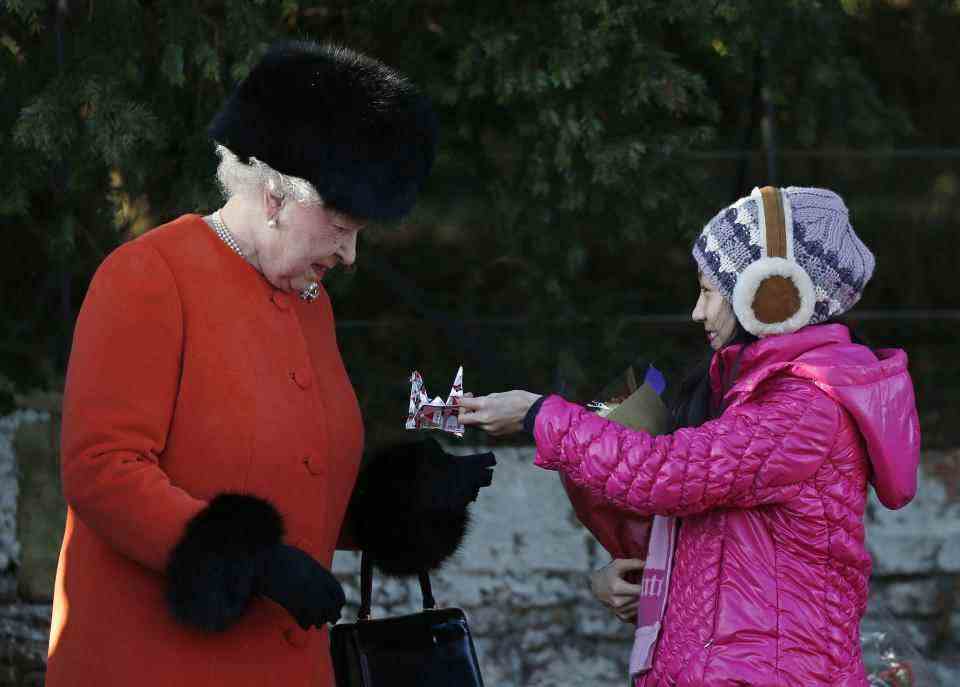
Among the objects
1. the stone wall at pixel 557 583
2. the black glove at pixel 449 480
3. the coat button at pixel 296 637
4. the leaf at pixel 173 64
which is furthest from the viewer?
the stone wall at pixel 557 583

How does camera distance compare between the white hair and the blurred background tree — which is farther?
the blurred background tree

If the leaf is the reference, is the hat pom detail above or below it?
below

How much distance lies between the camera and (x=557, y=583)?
4.96 meters

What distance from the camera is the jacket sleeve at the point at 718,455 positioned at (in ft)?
8.39

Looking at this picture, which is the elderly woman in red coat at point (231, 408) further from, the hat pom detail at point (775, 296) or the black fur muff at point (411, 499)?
the hat pom detail at point (775, 296)

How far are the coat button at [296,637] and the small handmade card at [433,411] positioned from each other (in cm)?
47

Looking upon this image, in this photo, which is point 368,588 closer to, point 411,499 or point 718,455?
point 411,499

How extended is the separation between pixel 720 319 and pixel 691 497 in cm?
A: 40

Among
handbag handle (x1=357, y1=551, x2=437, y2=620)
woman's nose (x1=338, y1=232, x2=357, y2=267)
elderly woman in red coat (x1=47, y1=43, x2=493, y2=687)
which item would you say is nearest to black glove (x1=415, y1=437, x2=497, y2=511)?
handbag handle (x1=357, y1=551, x2=437, y2=620)

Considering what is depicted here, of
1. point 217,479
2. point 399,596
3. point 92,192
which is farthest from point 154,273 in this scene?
point 399,596

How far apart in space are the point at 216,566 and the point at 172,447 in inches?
9.8

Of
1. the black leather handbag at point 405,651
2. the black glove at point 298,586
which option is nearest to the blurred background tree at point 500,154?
the black leather handbag at point 405,651

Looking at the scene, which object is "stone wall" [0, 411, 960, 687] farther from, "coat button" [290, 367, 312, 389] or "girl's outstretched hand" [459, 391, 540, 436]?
"coat button" [290, 367, 312, 389]

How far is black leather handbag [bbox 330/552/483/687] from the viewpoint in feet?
9.00
